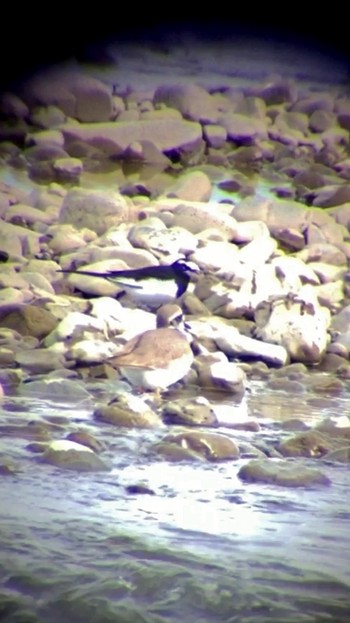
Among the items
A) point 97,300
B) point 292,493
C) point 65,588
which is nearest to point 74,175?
point 97,300

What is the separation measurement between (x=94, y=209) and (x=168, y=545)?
1614mm

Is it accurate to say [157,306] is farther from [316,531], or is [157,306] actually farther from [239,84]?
[316,531]

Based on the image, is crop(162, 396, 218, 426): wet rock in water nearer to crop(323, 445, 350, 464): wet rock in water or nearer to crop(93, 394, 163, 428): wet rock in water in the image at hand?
crop(93, 394, 163, 428): wet rock in water

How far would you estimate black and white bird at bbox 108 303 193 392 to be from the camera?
2717 millimetres

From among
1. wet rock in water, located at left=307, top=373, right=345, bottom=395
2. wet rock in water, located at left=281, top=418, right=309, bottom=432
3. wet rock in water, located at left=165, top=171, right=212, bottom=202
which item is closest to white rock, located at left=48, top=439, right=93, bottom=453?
wet rock in water, located at left=281, top=418, right=309, bottom=432

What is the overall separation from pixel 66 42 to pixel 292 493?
5.65ft

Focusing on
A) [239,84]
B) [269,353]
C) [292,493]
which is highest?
[239,84]

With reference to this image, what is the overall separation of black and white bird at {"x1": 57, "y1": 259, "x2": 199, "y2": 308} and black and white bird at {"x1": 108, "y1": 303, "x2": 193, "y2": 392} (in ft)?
0.90

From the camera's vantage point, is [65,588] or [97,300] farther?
[97,300]

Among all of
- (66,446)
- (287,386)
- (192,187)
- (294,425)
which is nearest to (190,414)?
(294,425)

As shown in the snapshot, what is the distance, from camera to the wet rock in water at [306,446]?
7.64 feet

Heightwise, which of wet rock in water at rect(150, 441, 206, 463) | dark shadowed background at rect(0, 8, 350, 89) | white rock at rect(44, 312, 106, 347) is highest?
dark shadowed background at rect(0, 8, 350, 89)

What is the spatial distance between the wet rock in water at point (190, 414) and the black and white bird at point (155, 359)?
0.20m

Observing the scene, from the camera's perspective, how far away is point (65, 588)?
1.73 metres
